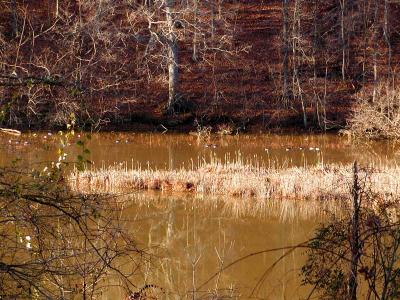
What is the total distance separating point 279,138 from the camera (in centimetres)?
2564

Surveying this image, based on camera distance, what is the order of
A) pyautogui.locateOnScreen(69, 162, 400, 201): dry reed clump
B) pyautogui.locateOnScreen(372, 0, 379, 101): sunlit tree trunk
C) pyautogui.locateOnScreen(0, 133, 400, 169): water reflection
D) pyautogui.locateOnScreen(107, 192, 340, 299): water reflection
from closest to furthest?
pyautogui.locateOnScreen(107, 192, 340, 299): water reflection, pyautogui.locateOnScreen(69, 162, 400, 201): dry reed clump, pyautogui.locateOnScreen(0, 133, 400, 169): water reflection, pyautogui.locateOnScreen(372, 0, 379, 101): sunlit tree trunk

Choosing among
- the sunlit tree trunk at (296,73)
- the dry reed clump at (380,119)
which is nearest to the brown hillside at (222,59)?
the sunlit tree trunk at (296,73)

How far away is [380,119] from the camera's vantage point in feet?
79.2

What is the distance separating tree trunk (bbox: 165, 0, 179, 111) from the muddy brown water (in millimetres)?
5111

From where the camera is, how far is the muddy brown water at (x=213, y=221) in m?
7.82

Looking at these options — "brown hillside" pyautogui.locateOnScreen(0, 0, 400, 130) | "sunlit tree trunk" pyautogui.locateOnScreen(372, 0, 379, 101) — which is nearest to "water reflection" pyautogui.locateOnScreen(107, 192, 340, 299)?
"brown hillside" pyautogui.locateOnScreen(0, 0, 400, 130)

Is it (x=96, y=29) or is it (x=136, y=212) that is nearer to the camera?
(x=136, y=212)

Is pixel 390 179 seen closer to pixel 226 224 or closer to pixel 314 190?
pixel 314 190

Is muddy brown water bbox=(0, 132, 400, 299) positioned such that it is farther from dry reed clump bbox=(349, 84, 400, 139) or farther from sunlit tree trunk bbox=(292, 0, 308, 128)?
sunlit tree trunk bbox=(292, 0, 308, 128)

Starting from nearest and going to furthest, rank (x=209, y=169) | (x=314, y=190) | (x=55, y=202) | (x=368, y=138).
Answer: (x=55, y=202), (x=314, y=190), (x=209, y=169), (x=368, y=138)

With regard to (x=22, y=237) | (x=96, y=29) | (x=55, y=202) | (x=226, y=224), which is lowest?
(x=226, y=224)

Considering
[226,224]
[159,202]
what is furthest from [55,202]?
[159,202]

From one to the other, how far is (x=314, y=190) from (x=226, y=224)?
2.61m

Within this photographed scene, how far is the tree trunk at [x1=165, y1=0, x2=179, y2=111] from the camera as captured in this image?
26.7 metres
